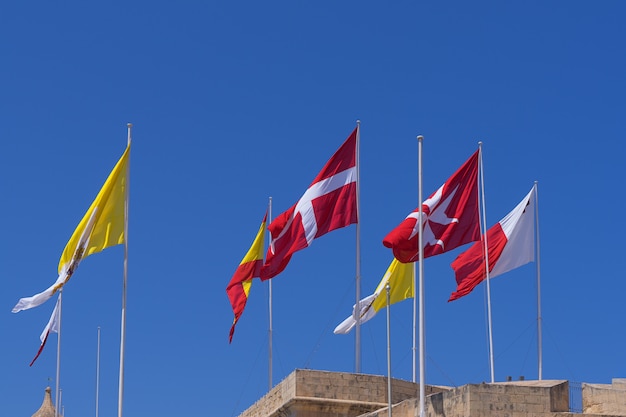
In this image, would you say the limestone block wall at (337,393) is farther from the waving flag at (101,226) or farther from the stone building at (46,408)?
the stone building at (46,408)

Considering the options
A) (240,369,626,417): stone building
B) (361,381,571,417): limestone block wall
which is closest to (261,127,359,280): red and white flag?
(240,369,626,417): stone building

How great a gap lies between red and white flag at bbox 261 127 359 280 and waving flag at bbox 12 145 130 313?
20.6 feet

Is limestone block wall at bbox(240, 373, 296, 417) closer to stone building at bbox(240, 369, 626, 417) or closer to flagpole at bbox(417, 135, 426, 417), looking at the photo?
stone building at bbox(240, 369, 626, 417)

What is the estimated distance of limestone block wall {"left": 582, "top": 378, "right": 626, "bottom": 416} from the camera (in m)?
30.4

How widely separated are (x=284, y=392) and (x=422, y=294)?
841cm

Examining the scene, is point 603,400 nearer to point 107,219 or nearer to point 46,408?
point 107,219

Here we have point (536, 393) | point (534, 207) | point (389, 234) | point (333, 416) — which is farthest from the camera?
point (534, 207)

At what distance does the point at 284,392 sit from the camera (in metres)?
36.6

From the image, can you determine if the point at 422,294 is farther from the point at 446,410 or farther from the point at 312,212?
the point at 312,212

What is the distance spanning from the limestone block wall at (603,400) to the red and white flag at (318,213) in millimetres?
9142

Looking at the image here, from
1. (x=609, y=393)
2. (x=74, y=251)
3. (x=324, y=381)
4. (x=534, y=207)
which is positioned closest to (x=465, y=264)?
(x=534, y=207)

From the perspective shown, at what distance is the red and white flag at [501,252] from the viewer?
3669 cm

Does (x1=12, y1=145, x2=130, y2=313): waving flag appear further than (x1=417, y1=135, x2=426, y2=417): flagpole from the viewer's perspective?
Yes

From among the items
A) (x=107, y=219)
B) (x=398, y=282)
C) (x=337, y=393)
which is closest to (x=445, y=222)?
(x=337, y=393)
